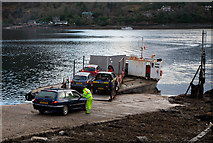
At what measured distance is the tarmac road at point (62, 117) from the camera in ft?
A: 40.8

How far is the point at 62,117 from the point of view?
15.0 meters

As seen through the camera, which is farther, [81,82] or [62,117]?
[81,82]

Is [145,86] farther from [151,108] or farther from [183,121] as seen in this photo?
[183,121]

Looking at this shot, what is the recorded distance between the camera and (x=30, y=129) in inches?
484

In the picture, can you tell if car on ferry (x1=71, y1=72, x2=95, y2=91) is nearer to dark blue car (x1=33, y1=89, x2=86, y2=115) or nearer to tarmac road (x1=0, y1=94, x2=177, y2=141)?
tarmac road (x1=0, y1=94, x2=177, y2=141)

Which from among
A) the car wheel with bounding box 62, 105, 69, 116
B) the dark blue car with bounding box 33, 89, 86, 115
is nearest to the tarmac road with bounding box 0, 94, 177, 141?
the car wheel with bounding box 62, 105, 69, 116

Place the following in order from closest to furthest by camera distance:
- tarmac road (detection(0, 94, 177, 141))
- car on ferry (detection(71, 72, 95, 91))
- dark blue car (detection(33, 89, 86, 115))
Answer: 1. tarmac road (detection(0, 94, 177, 141))
2. dark blue car (detection(33, 89, 86, 115))
3. car on ferry (detection(71, 72, 95, 91))

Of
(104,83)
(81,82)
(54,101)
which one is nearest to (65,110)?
(54,101)

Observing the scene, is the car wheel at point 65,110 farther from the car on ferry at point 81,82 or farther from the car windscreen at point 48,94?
the car on ferry at point 81,82

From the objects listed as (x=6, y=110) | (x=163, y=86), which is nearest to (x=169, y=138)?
(x=6, y=110)

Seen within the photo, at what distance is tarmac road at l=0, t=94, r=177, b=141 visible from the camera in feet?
40.8

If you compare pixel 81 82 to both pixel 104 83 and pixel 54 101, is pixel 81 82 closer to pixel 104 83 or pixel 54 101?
pixel 104 83

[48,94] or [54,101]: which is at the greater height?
[48,94]

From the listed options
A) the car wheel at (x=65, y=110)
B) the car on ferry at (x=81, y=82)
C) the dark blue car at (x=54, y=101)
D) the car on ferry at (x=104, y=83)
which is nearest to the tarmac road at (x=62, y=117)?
the car wheel at (x=65, y=110)
